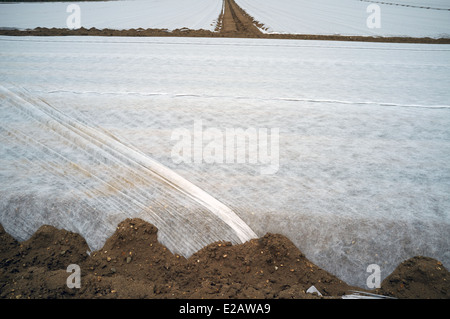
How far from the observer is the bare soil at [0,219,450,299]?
4.10ft

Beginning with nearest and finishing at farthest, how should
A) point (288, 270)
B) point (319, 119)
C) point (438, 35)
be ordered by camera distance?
point (288, 270), point (319, 119), point (438, 35)

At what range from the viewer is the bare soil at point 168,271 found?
1249mm

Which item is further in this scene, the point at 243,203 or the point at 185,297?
the point at 243,203

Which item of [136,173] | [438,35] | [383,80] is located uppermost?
[438,35]

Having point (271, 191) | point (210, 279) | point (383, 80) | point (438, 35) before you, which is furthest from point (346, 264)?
point (438, 35)

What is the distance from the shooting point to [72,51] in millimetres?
4508

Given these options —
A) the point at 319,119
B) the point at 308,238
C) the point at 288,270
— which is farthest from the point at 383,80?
the point at 288,270

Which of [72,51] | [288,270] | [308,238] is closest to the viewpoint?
[288,270]

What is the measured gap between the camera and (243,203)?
5.44ft

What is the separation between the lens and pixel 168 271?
1380 mm

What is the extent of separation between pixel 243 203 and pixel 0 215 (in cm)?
150

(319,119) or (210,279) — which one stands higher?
(319,119)

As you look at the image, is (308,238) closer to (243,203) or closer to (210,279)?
(243,203)

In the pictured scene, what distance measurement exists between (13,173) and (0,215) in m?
0.35
